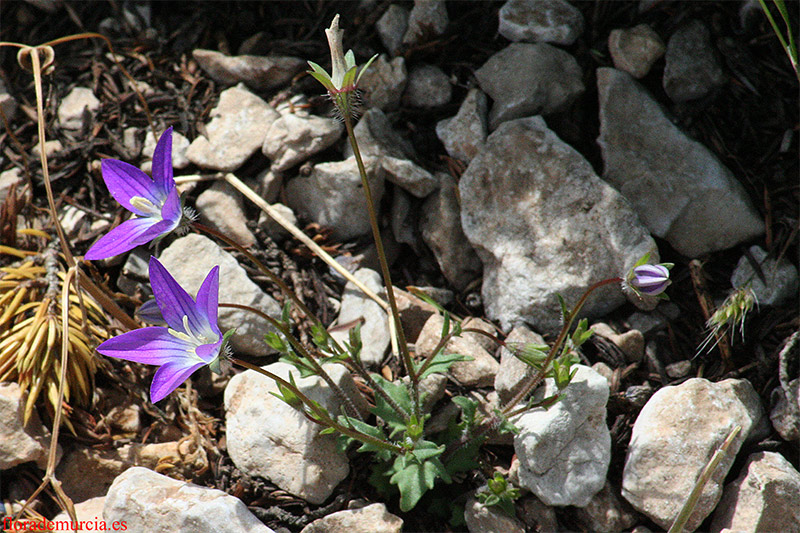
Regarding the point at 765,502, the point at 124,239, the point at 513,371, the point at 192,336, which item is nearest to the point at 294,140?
the point at 124,239

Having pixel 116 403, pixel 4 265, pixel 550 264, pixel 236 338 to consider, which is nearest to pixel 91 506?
pixel 116 403

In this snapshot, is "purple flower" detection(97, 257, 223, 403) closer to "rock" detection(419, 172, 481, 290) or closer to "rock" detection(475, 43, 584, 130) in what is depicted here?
"rock" detection(419, 172, 481, 290)

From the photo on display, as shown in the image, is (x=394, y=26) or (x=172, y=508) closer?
(x=172, y=508)

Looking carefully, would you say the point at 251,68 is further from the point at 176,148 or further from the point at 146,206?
the point at 146,206

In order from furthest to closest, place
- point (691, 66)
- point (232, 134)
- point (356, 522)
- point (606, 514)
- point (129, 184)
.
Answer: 1. point (232, 134)
2. point (691, 66)
3. point (606, 514)
4. point (356, 522)
5. point (129, 184)

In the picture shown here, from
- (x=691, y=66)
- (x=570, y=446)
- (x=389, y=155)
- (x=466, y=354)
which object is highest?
(x=691, y=66)

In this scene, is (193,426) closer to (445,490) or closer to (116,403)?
(116,403)

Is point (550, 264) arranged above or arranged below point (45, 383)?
above
